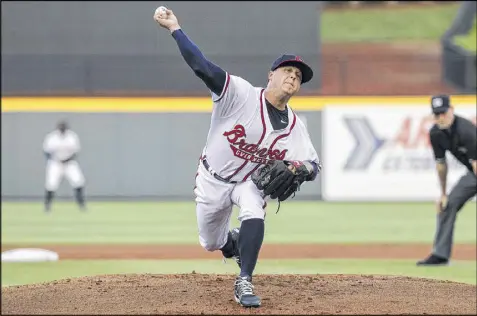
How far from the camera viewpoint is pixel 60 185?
20656 mm

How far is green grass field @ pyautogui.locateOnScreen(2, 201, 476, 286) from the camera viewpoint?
10125mm

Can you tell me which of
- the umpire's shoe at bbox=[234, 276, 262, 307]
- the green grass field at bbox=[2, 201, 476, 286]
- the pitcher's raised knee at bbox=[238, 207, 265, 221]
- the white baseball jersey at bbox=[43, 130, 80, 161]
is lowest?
the green grass field at bbox=[2, 201, 476, 286]

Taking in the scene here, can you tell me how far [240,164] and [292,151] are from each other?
1.15 ft

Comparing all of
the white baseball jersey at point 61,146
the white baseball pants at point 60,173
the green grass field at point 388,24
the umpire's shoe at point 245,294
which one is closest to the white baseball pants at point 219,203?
the umpire's shoe at point 245,294

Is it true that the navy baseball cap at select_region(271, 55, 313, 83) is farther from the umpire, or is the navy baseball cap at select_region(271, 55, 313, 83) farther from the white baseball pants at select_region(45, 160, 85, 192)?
the white baseball pants at select_region(45, 160, 85, 192)

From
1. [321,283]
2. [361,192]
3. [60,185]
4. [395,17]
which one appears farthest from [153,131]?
[321,283]

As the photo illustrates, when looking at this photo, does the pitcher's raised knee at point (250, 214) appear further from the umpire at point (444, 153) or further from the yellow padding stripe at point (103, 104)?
the yellow padding stripe at point (103, 104)

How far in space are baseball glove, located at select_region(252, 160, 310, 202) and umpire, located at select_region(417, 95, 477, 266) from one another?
342 centimetres

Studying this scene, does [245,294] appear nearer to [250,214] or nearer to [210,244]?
[250,214]

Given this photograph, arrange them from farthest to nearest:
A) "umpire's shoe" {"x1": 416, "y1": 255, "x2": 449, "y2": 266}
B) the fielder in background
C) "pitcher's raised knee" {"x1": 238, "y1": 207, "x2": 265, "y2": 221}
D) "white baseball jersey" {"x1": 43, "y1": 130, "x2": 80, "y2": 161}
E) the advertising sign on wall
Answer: the advertising sign on wall → "white baseball jersey" {"x1": 43, "y1": 130, "x2": 80, "y2": 161} → the fielder in background → "umpire's shoe" {"x1": 416, "y1": 255, "x2": 449, "y2": 266} → "pitcher's raised knee" {"x1": 238, "y1": 207, "x2": 265, "y2": 221}

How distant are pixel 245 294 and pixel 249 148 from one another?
36.6 inches

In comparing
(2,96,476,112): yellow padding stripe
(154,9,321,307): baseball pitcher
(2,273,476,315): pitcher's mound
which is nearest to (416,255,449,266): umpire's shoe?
(2,273,476,315): pitcher's mound

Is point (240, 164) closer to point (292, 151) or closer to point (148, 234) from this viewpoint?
point (292, 151)

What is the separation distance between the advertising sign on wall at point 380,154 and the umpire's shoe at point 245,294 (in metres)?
13.1
